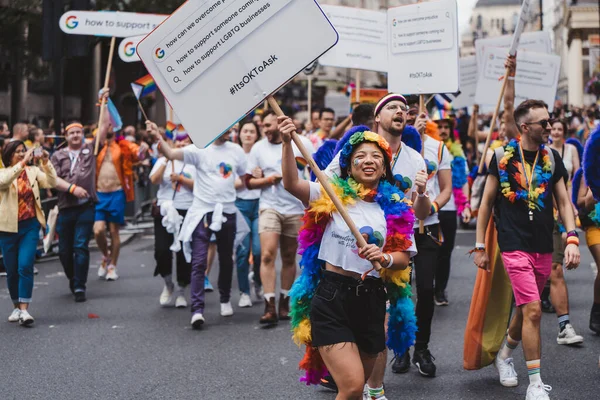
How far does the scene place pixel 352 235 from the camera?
5078 mm

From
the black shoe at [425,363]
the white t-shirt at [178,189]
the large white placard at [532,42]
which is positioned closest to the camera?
the black shoe at [425,363]

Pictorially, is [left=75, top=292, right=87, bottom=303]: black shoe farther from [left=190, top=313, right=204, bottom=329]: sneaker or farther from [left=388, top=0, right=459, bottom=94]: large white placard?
[left=388, top=0, right=459, bottom=94]: large white placard

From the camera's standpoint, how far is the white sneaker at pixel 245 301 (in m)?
10.1

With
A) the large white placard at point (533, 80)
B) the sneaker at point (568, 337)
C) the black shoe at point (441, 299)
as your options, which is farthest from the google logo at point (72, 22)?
the sneaker at point (568, 337)

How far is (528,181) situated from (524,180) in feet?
0.09

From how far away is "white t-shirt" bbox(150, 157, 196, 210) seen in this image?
10.4 m

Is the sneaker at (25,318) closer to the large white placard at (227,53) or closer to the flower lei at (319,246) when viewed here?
the flower lei at (319,246)

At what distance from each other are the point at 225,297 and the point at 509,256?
3942 millimetres

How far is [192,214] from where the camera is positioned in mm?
9297

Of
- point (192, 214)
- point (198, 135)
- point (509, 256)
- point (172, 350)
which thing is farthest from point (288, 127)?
point (192, 214)

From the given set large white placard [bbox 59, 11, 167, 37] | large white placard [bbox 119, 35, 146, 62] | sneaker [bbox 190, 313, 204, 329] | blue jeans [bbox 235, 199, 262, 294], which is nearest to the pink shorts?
sneaker [bbox 190, 313, 204, 329]

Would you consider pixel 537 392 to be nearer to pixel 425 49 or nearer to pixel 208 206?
pixel 425 49

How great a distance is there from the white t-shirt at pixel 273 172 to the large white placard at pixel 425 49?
150 centimetres

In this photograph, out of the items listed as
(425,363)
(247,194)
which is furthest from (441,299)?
(425,363)
